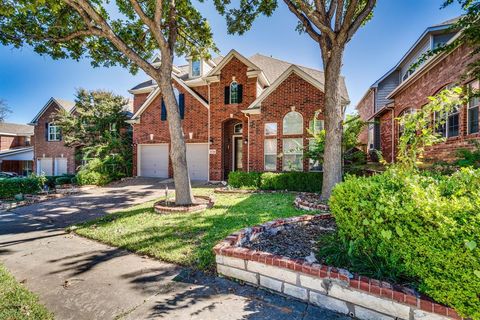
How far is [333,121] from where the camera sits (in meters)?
7.68

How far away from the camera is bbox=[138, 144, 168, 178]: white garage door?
17.1 m

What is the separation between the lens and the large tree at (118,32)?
7.55 m

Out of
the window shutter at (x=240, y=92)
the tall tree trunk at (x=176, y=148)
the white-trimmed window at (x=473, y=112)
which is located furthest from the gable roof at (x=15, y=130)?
the white-trimmed window at (x=473, y=112)

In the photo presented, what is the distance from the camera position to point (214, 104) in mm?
15438

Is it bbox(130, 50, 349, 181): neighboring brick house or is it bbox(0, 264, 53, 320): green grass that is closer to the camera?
bbox(0, 264, 53, 320): green grass

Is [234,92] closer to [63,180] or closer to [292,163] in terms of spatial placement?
[292,163]

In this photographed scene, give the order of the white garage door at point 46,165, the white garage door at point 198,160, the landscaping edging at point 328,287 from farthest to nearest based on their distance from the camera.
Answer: the white garage door at point 46,165 → the white garage door at point 198,160 → the landscaping edging at point 328,287

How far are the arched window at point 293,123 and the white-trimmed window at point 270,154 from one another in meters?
0.91

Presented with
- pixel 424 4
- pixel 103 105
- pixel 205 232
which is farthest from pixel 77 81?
pixel 424 4

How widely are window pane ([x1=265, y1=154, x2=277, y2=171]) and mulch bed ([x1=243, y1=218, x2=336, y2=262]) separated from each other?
7.82 metres

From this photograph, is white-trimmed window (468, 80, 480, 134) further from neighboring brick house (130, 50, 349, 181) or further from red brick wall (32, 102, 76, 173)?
red brick wall (32, 102, 76, 173)

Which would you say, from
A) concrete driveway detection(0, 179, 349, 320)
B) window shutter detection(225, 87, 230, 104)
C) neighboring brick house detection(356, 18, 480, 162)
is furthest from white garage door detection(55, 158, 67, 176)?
neighboring brick house detection(356, 18, 480, 162)

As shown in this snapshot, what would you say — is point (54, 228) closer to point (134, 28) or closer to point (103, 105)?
point (134, 28)

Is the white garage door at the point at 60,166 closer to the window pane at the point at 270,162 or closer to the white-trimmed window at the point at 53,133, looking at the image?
the white-trimmed window at the point at 53,133
